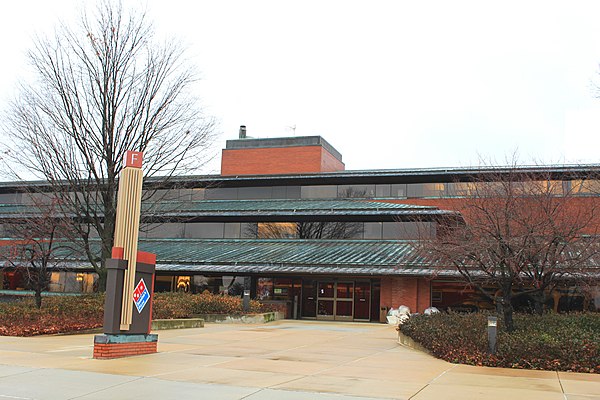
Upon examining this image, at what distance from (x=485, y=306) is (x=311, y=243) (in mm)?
10898

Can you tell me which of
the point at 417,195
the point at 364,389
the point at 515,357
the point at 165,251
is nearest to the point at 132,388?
the point at 364,389

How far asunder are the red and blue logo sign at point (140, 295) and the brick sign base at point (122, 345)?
0.73m

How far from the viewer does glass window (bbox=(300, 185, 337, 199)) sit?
137 feet

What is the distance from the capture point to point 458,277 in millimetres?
28906

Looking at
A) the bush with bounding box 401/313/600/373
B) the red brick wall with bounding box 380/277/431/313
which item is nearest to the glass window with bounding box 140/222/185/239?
the red brick wall with bounding box 380/277/431/313

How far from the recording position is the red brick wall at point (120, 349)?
13406 mm

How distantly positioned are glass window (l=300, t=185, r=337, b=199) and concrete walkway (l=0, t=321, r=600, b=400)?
24440mm

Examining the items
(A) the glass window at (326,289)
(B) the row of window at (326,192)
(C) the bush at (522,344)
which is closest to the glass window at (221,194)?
(B) the row of window at (326,192)

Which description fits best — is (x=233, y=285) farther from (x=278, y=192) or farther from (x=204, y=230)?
(x=278, y=192)

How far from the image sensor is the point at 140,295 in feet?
48.5

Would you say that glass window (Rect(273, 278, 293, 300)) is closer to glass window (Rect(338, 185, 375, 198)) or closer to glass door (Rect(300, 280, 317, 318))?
glass door (Rect(300, 280, 317, 318))

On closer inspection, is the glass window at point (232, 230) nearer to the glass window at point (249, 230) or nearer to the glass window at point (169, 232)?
the glass window at point (249, 230)

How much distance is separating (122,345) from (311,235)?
25.2m

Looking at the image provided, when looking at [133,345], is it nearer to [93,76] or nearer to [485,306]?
[93,76]
